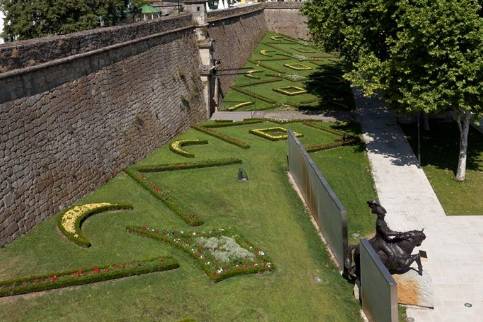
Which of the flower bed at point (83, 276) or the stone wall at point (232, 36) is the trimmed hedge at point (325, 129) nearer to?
the stone wall at point (232, 36)

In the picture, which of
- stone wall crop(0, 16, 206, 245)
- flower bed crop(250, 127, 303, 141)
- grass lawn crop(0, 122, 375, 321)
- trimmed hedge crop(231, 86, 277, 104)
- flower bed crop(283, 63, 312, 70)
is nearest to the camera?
grass lawn crop(0, 122, 375, 321)

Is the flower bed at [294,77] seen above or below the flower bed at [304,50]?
below

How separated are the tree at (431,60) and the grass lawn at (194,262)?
4900 mm

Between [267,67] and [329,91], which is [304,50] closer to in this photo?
[267,67]

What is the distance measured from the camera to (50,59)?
768 inches

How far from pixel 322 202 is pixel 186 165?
877cm

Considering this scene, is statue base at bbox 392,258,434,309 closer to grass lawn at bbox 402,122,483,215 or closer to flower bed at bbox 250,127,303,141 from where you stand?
grass lawn at bbox 402,122,483,215

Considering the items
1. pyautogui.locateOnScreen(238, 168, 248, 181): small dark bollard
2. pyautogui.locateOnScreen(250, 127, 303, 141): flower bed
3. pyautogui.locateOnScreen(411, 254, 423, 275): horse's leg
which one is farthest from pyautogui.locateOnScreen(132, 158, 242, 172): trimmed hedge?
pyautogui.locateOnScreen(411, 254, 423, 275): horse's leg

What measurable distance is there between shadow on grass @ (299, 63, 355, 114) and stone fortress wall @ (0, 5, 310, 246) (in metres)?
11.2

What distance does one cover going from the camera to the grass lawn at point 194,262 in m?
14.2

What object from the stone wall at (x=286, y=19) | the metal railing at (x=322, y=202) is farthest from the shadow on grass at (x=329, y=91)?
the stone wall at (x=286, y=19)

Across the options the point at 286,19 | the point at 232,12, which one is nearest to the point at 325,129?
the point at 232,12

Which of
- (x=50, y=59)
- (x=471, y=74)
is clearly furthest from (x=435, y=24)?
(x=50, y=59)

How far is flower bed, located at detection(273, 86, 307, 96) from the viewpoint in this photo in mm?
42531
